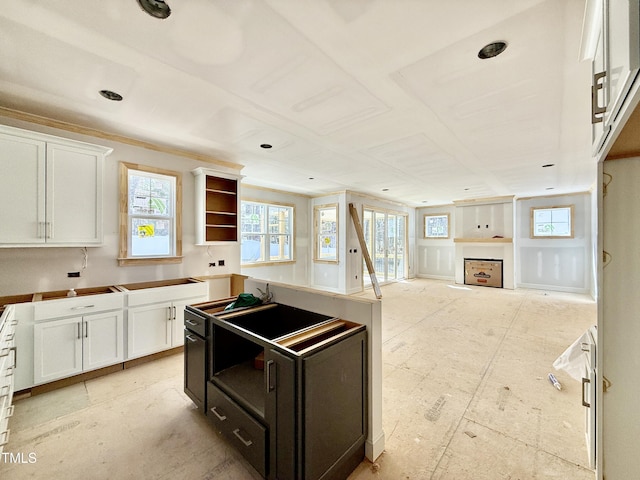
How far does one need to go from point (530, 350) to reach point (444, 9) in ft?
12.6

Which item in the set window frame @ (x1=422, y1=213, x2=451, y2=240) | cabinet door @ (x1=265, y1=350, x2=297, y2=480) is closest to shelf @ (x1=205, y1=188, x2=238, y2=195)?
cabinet door @ (x1=265, y1=350, x2=297, y2=480)

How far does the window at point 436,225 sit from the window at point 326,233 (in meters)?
4.27

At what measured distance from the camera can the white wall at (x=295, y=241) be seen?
6.07 meters

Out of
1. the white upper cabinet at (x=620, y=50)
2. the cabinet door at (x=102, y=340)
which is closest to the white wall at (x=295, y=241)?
the cabinet door at (x=102, y=340)

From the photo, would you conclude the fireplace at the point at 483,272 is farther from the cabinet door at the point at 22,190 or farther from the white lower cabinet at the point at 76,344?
the cabinet door at the point at 22,190

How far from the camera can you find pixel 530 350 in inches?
134

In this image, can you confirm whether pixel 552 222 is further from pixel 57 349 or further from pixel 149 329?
pixel 57 349

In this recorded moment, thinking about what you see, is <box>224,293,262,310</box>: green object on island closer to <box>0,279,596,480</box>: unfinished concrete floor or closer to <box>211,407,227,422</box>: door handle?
<box>211,407,227,422</box>: door handle

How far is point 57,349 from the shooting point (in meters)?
2.52

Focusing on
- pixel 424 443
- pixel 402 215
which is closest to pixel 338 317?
pixel 424 443

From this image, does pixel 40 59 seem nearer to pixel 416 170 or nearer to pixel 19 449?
pixel 19 449

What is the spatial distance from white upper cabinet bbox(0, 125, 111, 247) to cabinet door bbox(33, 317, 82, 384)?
78cm

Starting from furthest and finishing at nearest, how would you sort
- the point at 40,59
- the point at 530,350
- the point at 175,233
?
1. the point at 175,233
2. the point at 530,350
3. the point at 40,59

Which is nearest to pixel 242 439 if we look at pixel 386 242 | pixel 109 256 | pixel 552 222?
pixel 109 256
